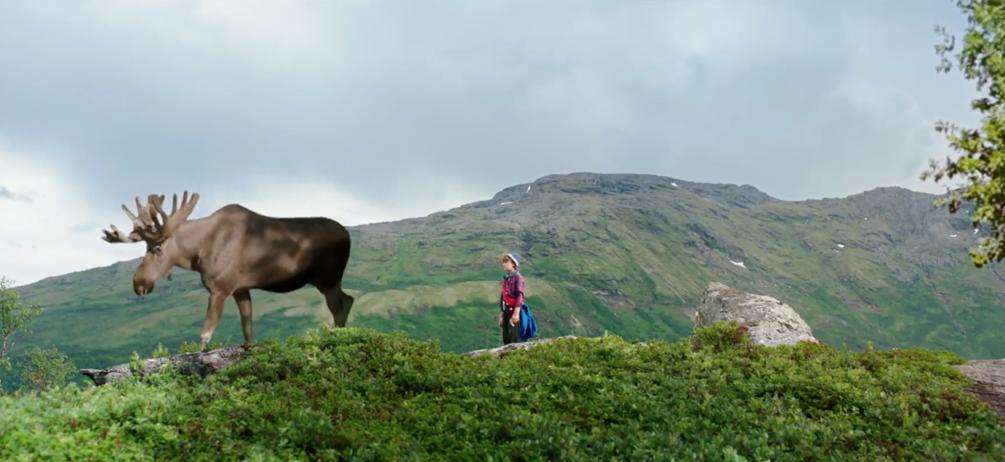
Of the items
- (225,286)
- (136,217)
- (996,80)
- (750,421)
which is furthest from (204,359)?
(996,80)

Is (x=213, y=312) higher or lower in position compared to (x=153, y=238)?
lower

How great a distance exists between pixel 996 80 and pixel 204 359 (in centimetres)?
2006

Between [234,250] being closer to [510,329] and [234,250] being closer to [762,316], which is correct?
[510,329]

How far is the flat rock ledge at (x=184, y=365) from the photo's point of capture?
12859mm

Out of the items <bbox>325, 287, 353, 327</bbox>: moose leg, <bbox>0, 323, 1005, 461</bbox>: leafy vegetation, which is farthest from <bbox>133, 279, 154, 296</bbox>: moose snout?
<bbox>325, 287, 353, 327</bbox>: moose leg

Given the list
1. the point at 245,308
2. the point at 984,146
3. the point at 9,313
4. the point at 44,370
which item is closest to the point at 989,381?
the point at 984,146

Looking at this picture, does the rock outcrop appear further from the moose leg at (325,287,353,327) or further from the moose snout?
the moose snout

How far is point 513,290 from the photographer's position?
61.0ft

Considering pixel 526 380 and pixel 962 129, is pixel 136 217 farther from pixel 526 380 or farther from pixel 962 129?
pixel 962 129

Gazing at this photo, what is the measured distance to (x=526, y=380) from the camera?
38.1 feet

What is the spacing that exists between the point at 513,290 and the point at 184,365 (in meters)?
8.94

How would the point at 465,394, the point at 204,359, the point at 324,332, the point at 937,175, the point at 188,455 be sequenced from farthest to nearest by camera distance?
the point at 937,175 < the point at 324,332 < the point at 204,359 < the point at 465,394 < the point at 188,455

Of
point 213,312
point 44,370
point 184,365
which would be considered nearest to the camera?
point 184,365

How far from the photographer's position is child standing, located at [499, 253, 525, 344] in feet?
60.6
